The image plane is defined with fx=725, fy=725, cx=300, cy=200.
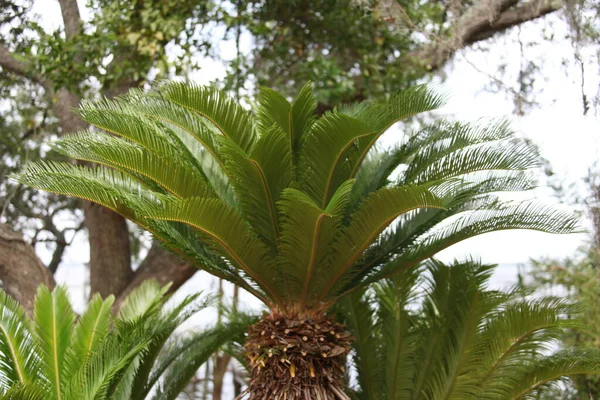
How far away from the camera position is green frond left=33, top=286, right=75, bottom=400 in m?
6.48

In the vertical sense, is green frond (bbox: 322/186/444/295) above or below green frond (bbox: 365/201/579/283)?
below

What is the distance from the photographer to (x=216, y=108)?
607 cm

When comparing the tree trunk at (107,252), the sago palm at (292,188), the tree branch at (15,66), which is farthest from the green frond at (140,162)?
the tree branch at (15,66)

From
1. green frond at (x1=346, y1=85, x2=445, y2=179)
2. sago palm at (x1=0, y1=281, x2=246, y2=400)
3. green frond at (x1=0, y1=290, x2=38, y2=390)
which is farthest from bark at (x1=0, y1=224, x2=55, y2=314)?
green frond at (x1=346, y1=85, x2=445, y2=179)

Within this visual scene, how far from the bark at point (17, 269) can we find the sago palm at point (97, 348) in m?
2.36

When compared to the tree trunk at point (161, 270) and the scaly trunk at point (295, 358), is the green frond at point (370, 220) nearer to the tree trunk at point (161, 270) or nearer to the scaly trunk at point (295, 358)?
the scaly trunk at point (295, 358)

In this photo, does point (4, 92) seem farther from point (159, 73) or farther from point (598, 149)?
point (598, 149)

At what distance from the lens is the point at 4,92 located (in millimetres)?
12383

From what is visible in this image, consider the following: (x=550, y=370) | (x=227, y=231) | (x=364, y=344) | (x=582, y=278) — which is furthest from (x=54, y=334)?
(x=582, y=278)

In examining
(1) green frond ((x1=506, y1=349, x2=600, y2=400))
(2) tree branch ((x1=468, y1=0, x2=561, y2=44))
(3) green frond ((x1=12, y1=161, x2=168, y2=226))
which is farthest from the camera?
(2) tree branch ((x1=468, y1=0, x2=561, y2=44))

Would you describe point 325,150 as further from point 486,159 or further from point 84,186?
point 84,186

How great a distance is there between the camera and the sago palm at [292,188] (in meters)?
5.73

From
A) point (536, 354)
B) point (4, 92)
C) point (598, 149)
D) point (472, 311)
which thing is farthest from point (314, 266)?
point (4, 92)

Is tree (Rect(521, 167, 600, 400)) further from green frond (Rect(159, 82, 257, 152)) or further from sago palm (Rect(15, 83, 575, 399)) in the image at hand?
green frond (Rect(159, 82, 257, 152))
